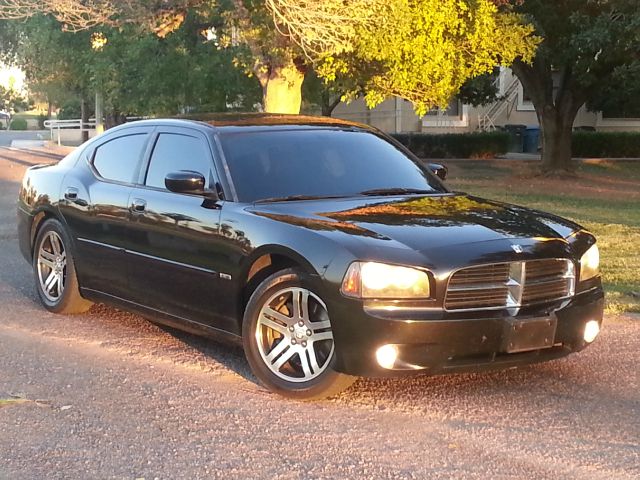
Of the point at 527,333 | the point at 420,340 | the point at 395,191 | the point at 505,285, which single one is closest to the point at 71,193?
the point at 395,191

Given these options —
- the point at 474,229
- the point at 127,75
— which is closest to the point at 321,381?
the point at 474,229

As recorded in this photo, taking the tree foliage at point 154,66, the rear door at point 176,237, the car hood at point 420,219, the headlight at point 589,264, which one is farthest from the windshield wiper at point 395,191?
the tree foliage at point 154,66

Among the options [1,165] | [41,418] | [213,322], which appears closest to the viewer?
[41,418]

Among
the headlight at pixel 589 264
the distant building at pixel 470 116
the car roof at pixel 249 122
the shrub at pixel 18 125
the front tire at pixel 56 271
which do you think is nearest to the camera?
the headlight at pixel 589 264

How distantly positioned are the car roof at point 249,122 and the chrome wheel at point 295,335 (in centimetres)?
154

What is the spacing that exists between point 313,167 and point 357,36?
7.90m

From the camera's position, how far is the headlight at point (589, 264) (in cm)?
531

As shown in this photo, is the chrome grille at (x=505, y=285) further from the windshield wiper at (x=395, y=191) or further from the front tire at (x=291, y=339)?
the windshield wiper at (x=395, y=191)

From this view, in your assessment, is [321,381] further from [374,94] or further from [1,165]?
[1,165]

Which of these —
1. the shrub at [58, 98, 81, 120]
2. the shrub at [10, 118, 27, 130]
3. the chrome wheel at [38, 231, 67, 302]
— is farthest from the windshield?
the shrub at [10, 118, 27, 130]

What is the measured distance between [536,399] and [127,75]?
15.1 m

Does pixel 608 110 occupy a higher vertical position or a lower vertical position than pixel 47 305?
higher

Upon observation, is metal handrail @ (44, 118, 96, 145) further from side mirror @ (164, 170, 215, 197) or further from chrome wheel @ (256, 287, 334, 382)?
chrome wheel @ (256, 287, 334, 382)

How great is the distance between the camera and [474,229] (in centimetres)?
511
